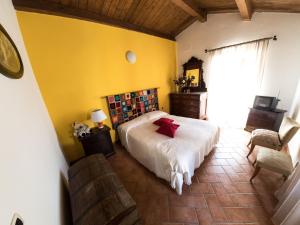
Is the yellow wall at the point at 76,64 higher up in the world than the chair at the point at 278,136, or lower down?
higher up

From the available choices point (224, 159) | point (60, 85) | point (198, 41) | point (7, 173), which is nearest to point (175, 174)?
point (224, 159)

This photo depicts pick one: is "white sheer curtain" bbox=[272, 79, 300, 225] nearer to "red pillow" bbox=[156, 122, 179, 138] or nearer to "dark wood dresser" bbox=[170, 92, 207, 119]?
"red pillow" bbox=[156, 122, 179, 138]

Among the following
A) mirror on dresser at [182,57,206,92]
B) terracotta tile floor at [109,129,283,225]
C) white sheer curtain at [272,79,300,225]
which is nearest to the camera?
white sheer curtain at [272,79,300,225]

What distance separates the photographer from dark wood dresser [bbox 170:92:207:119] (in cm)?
340

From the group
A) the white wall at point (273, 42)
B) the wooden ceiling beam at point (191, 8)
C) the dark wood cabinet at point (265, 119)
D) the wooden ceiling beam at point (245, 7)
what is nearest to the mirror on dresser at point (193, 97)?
the white wall at point (273, 42)

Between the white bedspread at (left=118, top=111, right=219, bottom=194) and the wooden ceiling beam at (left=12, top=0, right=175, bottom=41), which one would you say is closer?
the white bedspread at (left=118, top=111, right=219, bottom=194)

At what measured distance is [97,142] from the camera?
2.19 m

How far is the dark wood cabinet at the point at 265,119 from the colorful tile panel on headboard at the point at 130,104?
92.1 inches

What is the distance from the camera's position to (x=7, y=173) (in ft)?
1.94

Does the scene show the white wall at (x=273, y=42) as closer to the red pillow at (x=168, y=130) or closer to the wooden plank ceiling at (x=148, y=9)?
the wooden plank ceiling at (x=148, y=9)

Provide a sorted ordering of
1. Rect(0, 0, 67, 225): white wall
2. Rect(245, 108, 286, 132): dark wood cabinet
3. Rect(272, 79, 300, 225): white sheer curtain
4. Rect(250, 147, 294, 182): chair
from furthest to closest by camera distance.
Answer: Rect(245, 108, 286, 132): dark wood cabinet, Rect(250, 147, 294, 182): chair, Rect(272, 79, 300, 225): white sheer curtain, Rect(0, 0, 67, 225): white wall

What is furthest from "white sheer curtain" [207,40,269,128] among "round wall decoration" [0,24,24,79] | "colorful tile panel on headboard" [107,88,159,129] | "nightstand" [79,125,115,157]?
"round wall decoration" [0,24,24,79]

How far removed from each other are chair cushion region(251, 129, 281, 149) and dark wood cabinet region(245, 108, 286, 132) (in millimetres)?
540

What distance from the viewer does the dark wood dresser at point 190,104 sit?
3.40m
